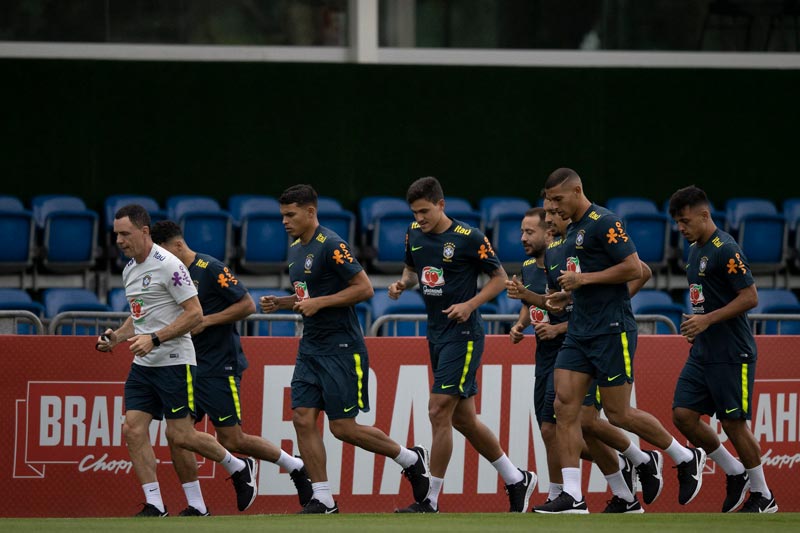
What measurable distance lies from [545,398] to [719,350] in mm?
1302

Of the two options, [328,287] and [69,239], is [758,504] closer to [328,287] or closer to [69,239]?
[328,287]

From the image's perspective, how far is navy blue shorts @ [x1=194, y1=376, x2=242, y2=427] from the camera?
388 inches

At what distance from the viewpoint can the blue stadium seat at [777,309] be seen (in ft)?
39.9

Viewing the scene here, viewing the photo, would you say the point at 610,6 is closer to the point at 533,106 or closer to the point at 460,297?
the point at 533,106

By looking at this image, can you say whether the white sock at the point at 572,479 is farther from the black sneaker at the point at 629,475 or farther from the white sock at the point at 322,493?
the white sock at the point at 322,493

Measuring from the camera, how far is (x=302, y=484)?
392 inches

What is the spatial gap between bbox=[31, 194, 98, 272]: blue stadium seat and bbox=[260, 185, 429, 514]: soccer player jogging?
19.4 feet

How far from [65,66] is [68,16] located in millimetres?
763

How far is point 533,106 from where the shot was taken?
1767 cm

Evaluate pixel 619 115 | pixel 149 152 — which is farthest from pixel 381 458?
pixel 619 115

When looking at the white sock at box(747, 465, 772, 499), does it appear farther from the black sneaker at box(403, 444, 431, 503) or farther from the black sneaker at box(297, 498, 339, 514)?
the black sneaker at box(297, 498, 339, 514)

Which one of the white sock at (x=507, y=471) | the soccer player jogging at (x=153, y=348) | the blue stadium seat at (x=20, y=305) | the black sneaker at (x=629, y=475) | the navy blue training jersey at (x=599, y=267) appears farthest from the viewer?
the blue stadium seat at (x=20, y=305)

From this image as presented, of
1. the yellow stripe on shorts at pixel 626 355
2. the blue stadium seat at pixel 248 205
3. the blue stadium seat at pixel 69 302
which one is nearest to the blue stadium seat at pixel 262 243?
the blue stadium seat at pixel 248 205

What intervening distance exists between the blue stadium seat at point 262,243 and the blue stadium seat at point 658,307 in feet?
14.0
